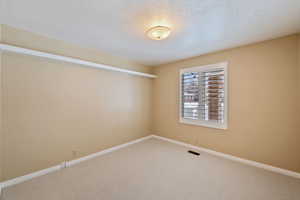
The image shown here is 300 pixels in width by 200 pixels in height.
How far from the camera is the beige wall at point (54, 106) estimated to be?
1837mm

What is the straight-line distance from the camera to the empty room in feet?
5.39

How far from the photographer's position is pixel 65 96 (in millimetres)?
2320

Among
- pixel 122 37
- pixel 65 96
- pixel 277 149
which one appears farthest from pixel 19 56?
pixel 277 149

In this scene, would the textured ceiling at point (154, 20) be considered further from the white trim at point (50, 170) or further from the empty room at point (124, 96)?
the white trim at point (50, 170)

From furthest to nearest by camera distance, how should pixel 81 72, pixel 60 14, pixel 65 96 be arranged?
pixel 81 72, pixel 65 96, pixel 60 14

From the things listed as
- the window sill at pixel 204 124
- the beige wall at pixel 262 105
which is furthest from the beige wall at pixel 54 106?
the beige wall at pixel 262 105

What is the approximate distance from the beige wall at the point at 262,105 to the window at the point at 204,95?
14 cm

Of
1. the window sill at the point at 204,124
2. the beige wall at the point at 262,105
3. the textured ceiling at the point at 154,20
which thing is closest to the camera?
the textured ceiling at the point at 154,20

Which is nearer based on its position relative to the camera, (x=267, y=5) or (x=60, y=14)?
(x=267, y=5)

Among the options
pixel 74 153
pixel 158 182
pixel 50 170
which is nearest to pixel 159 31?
pixel 158 182

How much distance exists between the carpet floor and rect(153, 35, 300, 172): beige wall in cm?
34

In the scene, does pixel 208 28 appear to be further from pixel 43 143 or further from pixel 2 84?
pixel 43 143

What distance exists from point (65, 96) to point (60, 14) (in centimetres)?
131

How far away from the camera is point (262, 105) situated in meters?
2.31
